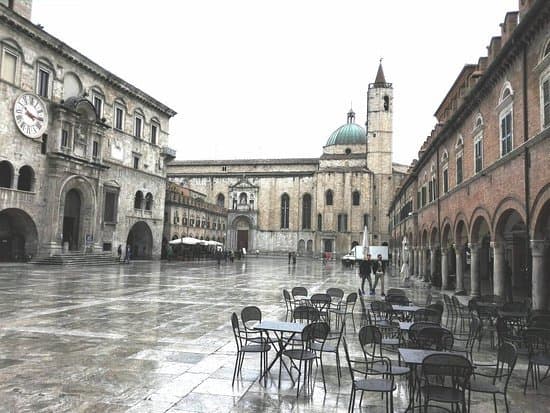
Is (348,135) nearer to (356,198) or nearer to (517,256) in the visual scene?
(356,198)

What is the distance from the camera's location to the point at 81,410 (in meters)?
4.82

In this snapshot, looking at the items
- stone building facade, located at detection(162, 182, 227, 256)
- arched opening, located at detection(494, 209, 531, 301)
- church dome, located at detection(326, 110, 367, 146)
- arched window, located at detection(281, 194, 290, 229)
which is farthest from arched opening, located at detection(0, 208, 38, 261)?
church dome, located at detection(326, 110, 367, 146)

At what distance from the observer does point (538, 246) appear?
11.3 meters

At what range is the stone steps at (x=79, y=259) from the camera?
2781cm

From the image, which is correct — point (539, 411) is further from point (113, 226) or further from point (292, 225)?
point (292, 225)

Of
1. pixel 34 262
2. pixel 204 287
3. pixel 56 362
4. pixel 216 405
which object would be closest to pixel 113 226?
pixel 34 262

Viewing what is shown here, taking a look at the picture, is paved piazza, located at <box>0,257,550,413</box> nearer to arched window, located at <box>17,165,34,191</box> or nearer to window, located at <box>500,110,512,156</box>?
window, located at <box>500,110,512,156</box>

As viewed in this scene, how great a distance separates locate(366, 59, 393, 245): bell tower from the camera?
67.3m

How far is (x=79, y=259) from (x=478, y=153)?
2500cm

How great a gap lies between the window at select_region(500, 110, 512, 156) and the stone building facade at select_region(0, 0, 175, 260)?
82.5 feet

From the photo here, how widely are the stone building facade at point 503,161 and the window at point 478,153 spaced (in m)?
0.04

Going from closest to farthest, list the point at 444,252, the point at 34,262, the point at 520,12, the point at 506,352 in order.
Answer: the point at 506,352 → the point at 520,12 → the point at 444,252 → the point at 34,262

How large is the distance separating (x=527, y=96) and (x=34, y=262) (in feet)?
90.5

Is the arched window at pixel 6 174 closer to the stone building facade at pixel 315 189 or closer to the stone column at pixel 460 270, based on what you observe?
the stone column at pixel 460 270
